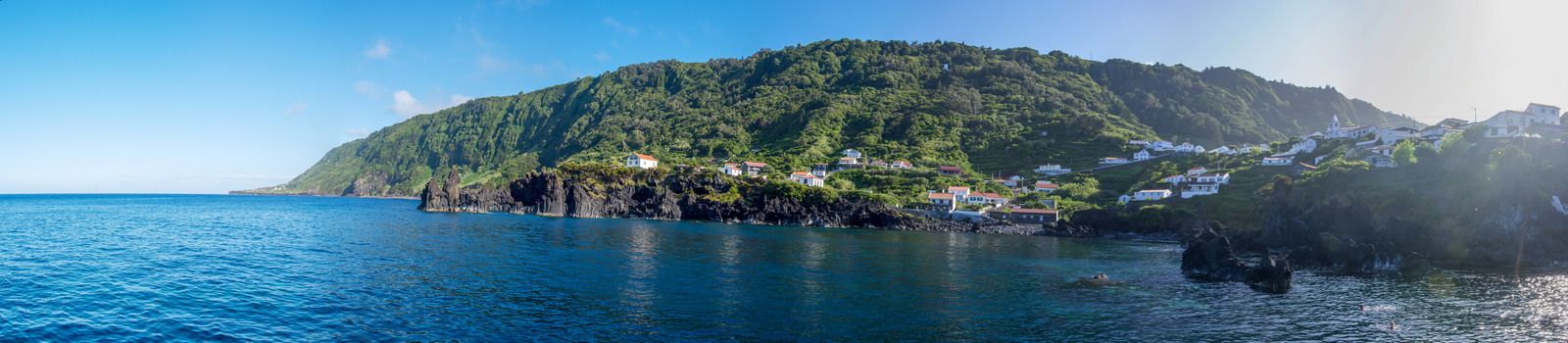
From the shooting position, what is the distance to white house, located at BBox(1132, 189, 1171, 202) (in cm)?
10925

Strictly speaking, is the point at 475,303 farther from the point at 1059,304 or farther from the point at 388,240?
the point at 388,240

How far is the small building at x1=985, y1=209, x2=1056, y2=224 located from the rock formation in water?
51219 millimetres

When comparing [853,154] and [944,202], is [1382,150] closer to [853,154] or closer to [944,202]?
[944,202]

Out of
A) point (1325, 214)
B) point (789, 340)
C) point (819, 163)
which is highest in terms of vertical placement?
point (819, 163)

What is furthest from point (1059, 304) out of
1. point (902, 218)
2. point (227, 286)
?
point (902, 218)

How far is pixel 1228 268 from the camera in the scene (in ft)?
152

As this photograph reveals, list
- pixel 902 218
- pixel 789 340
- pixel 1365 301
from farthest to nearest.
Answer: pixel 902 218, pixel 1365 301, pixel 789 340

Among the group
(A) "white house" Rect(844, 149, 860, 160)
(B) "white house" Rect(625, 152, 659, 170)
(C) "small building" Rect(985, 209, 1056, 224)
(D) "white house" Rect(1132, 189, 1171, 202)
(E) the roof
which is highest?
(A) "white house" Rect(844, 149, 860, 160)

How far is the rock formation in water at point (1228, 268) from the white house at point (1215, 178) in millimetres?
66068

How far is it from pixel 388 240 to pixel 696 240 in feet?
92.5

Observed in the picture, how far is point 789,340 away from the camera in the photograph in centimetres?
2516

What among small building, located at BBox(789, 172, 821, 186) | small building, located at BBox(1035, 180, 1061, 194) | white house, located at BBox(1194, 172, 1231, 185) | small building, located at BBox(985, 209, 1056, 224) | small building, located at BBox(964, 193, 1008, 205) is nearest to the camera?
small building, located at BBox(985, 209, 1056, 224)

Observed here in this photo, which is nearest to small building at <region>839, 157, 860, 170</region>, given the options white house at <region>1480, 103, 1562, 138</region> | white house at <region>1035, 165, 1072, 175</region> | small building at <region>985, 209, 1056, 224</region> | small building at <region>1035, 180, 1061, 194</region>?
white house at <region>1035, 165, 1072, 175</region>

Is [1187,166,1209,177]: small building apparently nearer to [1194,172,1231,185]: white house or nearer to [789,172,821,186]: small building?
[1194,172,1231,185]: white house
